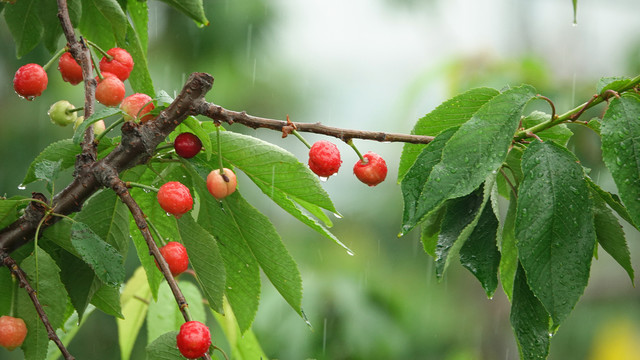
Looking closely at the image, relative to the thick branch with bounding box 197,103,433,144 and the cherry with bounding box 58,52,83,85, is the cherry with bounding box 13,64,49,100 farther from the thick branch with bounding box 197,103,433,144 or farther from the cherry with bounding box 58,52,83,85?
the thick branch with bounding box 197,103,433,144

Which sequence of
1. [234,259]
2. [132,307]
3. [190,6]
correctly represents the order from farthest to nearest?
[132,307] → [190,6] → [234,259]

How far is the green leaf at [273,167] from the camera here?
55 centimetres

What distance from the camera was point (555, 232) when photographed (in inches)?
20.7

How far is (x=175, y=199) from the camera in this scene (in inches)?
21.5

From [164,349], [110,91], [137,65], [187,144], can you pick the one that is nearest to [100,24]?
[137,65]

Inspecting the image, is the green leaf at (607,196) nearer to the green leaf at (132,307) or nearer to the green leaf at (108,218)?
the green leaf at (108,218)

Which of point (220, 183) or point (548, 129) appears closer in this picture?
point (220, 183)

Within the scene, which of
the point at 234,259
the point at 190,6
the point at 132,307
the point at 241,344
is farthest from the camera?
the point at 132,307

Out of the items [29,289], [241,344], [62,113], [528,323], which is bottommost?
[241,344]

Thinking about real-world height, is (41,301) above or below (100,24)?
below

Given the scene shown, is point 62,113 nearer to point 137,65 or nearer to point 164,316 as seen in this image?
point 137,65

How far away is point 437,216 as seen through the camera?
0.67 m

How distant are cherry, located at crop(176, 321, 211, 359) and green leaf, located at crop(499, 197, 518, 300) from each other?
0.29 m

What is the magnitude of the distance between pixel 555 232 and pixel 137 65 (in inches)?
20.4
